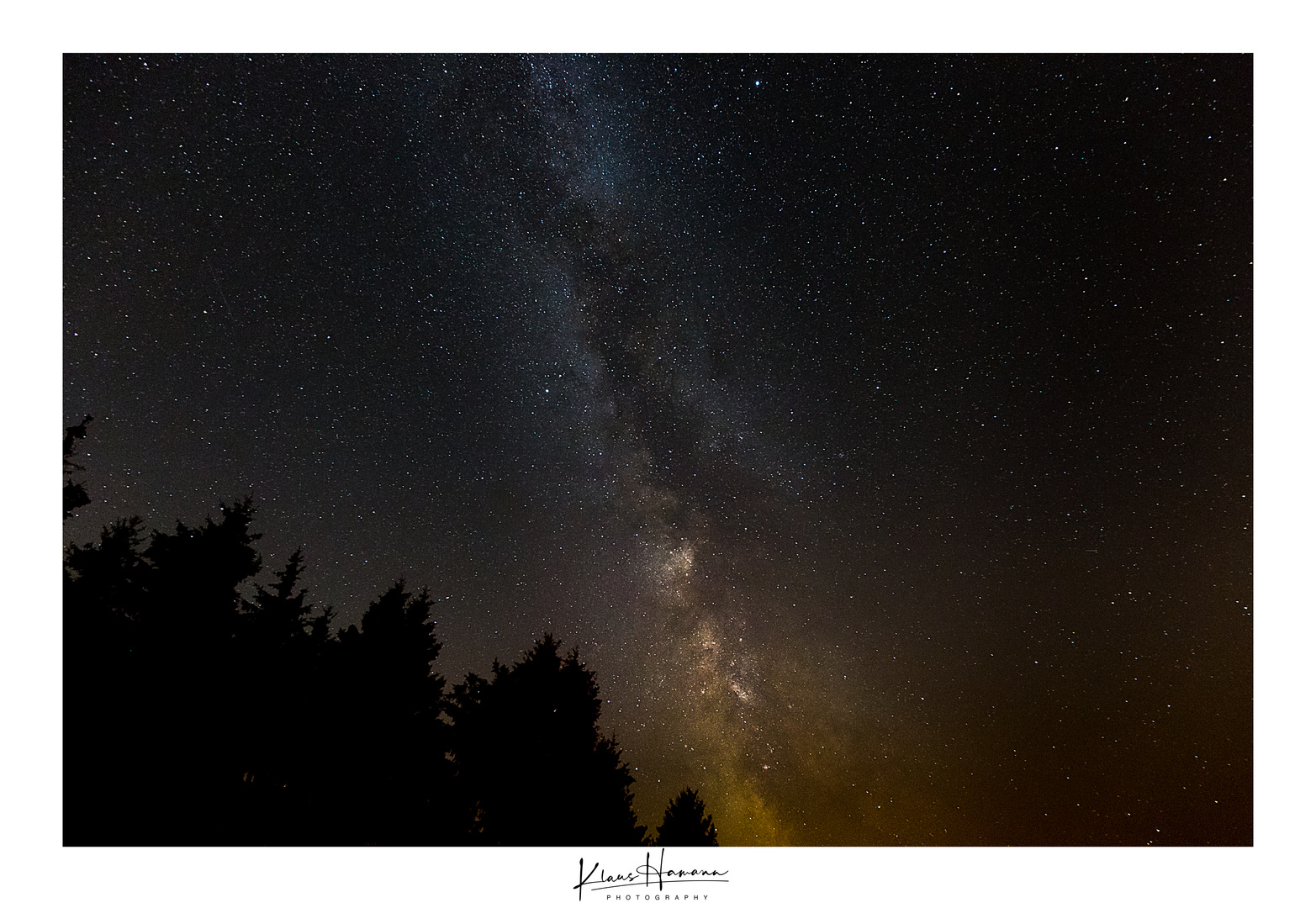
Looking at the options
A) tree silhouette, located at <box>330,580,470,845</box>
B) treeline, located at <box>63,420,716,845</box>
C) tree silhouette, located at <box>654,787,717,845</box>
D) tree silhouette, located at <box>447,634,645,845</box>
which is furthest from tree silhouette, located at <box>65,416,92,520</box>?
tree silhouette, located at <box>654,787,717,845</box>

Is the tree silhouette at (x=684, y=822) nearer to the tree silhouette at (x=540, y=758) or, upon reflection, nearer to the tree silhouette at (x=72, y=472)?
the tree silhouette at (x=540, y=758)

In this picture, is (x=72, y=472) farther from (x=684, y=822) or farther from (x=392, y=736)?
(x=684, y=822)

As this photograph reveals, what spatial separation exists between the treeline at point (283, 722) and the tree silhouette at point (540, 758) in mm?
36

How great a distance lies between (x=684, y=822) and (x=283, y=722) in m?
12.7

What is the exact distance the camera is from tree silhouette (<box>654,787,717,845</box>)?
1561 cm

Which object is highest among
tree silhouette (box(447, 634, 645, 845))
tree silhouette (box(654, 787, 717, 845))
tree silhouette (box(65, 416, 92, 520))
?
tree silhouette (box(65, 416, 92, 520))

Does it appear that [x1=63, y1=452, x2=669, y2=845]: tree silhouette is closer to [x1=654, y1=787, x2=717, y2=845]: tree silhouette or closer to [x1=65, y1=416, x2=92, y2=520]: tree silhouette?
[x1=65, y1=416, x2=92, y2=520]: tree silhouette

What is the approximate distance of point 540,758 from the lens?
370 inches

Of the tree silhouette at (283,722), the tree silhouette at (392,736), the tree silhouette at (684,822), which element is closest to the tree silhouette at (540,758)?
the tree silhouette at (283,722)

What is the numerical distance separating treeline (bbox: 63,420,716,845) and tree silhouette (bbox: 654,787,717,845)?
18.0 ft

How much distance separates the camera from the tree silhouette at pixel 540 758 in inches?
352
